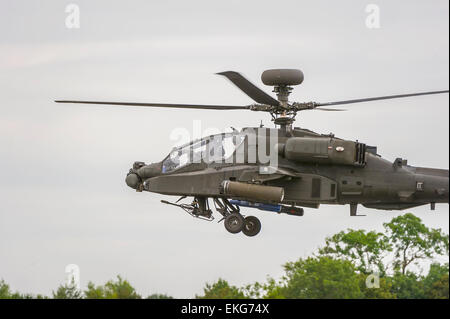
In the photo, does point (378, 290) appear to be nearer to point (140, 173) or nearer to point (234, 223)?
point (140, 173)

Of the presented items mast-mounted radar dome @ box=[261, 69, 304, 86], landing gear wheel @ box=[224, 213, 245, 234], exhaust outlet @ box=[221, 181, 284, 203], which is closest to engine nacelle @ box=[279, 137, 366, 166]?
exhaust outlet @ box=[221, 181, 284, 203]

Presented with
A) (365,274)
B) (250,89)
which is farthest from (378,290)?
(250,89)

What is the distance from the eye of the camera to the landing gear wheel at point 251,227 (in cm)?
3394

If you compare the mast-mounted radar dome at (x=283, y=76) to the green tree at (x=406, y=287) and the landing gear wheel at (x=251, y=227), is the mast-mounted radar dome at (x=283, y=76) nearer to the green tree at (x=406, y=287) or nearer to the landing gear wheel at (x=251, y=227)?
the landing gear wheel at (x=251, y=227)

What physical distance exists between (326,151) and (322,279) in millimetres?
29261

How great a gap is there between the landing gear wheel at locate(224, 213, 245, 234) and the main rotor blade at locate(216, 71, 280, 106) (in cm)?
276

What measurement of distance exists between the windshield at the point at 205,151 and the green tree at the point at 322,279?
1011 inches

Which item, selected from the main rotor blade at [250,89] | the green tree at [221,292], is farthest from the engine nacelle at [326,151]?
the green tree at [221,292]

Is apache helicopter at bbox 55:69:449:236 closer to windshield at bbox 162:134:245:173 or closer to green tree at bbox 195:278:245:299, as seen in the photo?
windshield at bbox 162:134:245:173

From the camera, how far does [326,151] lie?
32.4 metres

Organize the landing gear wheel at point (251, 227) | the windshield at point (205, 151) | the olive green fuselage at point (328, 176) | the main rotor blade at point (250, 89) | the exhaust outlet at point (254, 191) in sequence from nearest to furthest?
the main rotor blade at point (250, 89) → the exhaust outlet at point (254, 191) → the olive green fuselage at point (328, 176) → the windshield at point (205, 151) → the landing gear wheel at point (251, 227)
